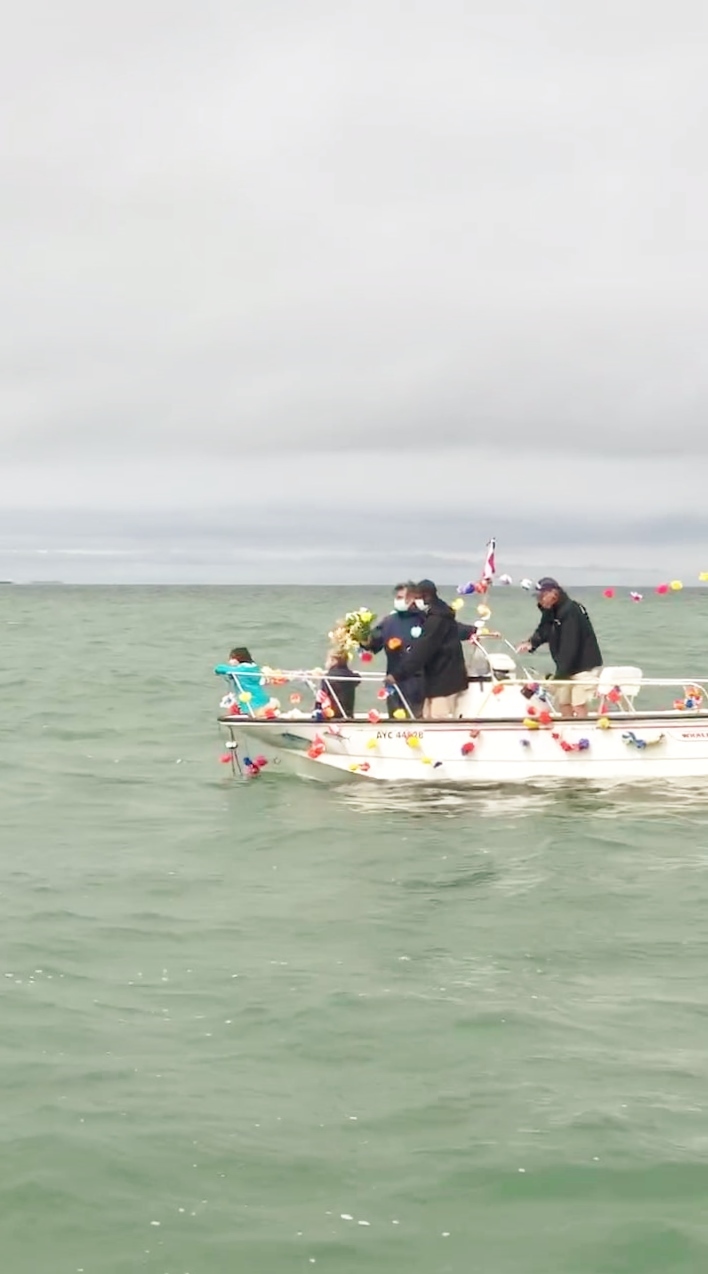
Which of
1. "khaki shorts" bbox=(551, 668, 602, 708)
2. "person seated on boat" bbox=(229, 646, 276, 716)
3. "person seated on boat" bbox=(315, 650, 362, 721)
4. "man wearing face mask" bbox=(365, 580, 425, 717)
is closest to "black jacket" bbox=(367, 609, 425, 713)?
"man wearing face mask" bbox=(365, 580, 425, 717)

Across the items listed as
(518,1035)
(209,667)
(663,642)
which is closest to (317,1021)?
(518,1035)

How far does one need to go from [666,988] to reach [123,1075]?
3.42 meters

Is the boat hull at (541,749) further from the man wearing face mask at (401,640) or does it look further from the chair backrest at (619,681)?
the man wearing face mask at (401,640)

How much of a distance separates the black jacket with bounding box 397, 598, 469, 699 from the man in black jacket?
767mm

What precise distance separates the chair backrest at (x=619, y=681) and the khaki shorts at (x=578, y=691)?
0.08m

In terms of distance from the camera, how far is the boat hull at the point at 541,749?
15.3 m

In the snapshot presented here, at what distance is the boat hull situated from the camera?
15.3 meters

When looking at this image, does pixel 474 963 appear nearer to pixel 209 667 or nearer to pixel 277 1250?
pixel 277 1250

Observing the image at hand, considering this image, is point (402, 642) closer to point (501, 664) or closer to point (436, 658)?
point (436, 658)

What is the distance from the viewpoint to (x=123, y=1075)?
23.4 feet

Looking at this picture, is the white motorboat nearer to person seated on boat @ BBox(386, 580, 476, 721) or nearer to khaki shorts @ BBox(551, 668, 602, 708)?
khaki shorts @ BBox(551, 668, 602, 708)

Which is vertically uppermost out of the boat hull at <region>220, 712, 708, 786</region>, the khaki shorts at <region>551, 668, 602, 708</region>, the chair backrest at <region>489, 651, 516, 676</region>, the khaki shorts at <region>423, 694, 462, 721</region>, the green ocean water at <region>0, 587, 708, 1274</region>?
the chair backrest at <region>489, 651, 516, 676</region>

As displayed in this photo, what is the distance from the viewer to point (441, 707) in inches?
625

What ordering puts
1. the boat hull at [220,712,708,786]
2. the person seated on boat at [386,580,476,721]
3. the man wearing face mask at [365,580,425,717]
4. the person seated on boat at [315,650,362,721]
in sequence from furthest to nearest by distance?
the person seated on boat at [315,650,362,721] < the man wearing face mask at [365,580,425,717] < the person seated on boat at [386,580,476,721] < the boat hull at [220,712,708,786]
